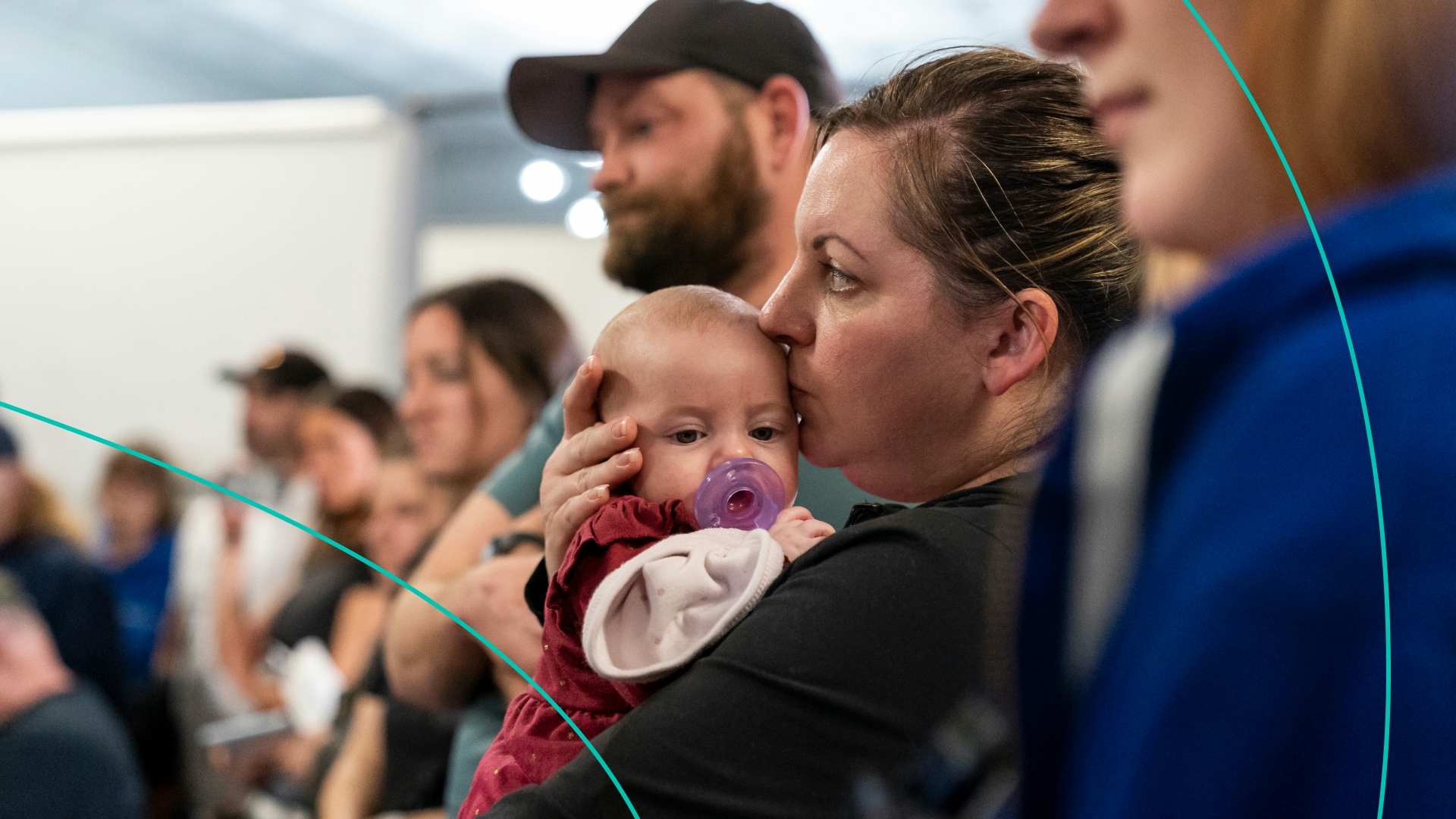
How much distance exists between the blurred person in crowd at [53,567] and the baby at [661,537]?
19 centimetres

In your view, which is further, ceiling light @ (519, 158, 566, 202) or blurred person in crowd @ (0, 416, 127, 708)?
ceiling light @ (519, 158, 566, 202)

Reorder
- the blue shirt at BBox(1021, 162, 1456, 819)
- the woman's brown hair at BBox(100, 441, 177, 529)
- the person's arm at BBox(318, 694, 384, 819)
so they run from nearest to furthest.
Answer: the blue shirt at BBox(1021, 162, 1456, 819) < the woman's brown hair at BBox(100, 441, 177, 529) < the person's arm at BBox(318, 694, 384, 819)

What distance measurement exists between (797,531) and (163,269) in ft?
0.97

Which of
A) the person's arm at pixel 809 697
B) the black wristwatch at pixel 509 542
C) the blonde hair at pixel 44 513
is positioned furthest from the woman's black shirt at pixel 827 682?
the blonde hair at pixel 44 513

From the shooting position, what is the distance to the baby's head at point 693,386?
53 centimetres

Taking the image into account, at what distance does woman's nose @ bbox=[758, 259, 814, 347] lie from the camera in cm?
53

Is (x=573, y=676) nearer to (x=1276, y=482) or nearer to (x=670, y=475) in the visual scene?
(x=670, y=475)

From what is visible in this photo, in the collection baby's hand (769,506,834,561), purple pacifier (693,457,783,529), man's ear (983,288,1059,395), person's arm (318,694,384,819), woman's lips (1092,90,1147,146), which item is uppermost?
woman's lips (1092,90,1147,146)

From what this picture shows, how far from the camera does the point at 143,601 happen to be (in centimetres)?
43

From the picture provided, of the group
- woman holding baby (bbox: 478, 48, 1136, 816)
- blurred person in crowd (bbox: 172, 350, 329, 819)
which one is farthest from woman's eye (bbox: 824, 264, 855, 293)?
blurred person in crowd (bbox: 172, 350, 329, 819)

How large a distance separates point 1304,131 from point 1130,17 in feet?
0.24

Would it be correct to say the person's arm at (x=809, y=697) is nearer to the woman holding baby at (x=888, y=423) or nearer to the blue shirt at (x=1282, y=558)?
the woman holding baby at (x=888, y=423)

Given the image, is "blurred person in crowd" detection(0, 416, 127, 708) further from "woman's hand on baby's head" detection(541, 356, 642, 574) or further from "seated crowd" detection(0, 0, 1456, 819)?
"woman's hand on baby's head" detection(541, 356, 642, 574)

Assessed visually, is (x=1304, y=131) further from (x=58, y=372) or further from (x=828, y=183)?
(x=58, y=372)
